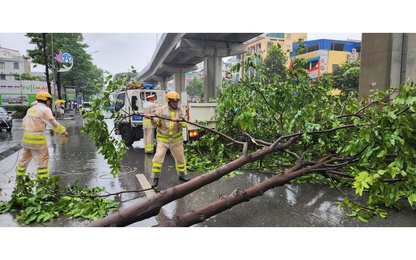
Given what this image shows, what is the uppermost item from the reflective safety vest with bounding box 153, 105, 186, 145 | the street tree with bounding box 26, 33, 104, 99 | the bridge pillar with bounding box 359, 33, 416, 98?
the street tree with bounding box 26, 33, 104, 99

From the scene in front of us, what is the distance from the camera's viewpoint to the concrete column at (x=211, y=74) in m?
21.1

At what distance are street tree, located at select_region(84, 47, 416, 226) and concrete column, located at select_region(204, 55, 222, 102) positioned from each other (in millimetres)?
15824

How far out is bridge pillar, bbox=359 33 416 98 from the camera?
→ 9922 millimetres

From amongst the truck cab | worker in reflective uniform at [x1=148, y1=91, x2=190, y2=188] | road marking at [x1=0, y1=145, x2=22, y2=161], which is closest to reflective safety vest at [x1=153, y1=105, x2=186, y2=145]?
worker in reflective uniform at [x1=148, y1=91, x2=190, y2=188]

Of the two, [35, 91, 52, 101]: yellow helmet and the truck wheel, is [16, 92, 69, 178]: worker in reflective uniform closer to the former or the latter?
[35, 91, 52, 101]: yellow helmet

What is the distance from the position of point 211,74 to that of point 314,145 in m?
17.0

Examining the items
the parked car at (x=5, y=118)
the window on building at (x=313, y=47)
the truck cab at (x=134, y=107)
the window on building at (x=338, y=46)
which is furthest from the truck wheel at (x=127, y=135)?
the window on building at (x=338, y=46)

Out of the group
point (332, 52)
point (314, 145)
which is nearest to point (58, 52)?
point (314, 145)

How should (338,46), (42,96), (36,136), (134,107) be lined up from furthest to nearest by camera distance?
(338,46), (134,107), (42,96), (36,136)

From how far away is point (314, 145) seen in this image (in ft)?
17.5

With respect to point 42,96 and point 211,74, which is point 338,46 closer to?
point 211,74

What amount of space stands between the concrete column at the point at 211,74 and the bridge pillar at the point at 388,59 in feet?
36.6

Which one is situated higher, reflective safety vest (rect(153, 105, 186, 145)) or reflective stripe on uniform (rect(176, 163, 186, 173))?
reflective safety vest (rect(153, 105, 186, 145))

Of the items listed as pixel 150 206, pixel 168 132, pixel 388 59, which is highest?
pixel 388 59
